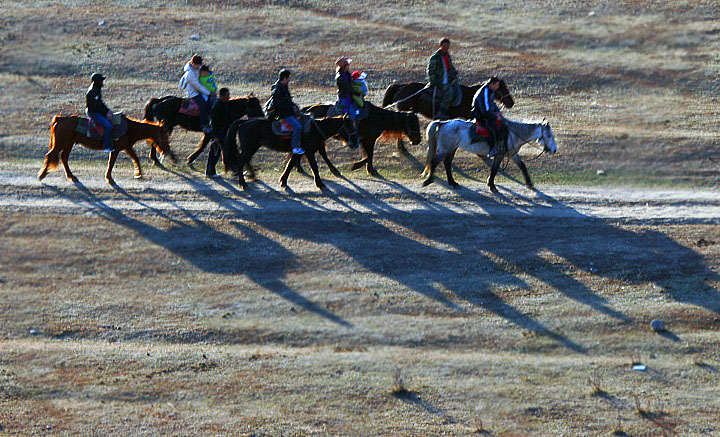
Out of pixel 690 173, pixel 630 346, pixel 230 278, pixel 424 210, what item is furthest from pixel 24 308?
pixel 690 173

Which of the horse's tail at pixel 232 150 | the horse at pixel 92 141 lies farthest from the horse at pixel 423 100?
the horse at pixel 92 141

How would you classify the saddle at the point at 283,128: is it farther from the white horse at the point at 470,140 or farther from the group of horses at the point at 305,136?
the white horse at the point at 470,140

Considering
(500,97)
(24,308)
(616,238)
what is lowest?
(24,308)

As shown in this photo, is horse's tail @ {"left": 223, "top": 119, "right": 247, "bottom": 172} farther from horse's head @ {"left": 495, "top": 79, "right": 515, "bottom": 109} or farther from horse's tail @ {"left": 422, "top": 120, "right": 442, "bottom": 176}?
horse's head @ {"left": 495, "top": 79, "right": 515, "bottom": 109}

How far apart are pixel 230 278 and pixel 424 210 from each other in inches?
194

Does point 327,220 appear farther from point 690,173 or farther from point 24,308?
point 690,173

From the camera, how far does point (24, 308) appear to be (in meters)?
17.8

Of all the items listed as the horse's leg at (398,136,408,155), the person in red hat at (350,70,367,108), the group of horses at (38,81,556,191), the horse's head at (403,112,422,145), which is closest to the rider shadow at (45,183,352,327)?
the group of horses at (38,81,556,191)

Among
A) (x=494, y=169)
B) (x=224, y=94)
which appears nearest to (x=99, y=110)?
(x=224, y=94)

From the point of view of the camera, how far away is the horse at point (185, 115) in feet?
75.6

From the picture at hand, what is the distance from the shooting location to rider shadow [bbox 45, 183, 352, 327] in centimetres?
1839

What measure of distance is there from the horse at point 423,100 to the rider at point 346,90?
2045 mm

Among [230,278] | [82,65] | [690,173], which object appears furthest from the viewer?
[82,65]

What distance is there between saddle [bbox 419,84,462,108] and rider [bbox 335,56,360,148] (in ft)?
8.61
